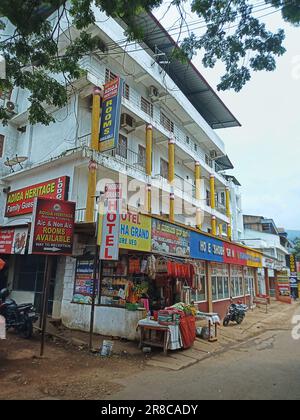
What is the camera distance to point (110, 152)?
14.1 meters

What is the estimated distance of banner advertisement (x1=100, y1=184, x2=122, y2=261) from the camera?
25.6 feet

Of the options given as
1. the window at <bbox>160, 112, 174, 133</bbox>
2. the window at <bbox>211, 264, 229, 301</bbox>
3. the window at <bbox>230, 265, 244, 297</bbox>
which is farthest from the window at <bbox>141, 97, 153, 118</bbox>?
the window at <bbox>230, 265, 244, 297</bbox>

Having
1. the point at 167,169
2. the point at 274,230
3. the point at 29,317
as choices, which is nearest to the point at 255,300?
the point at 167,169

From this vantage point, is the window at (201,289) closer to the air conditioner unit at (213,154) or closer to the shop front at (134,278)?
the shop front at (134,278)

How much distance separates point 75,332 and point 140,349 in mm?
2411

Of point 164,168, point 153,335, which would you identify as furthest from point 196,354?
point 164,168

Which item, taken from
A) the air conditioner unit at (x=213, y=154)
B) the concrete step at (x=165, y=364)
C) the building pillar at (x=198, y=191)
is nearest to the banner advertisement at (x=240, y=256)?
the building pillar at (x=198, y=191)

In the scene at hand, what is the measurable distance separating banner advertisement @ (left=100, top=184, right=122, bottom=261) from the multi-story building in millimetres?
1022

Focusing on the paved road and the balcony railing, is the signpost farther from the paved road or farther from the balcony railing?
the balcony railing

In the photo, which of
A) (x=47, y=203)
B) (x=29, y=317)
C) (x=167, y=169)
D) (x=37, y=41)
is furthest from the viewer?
(x=167, y=169)

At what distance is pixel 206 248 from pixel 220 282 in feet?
11.6

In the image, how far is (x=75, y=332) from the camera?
953 cm

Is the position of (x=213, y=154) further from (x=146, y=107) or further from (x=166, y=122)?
(x=146, y=107)

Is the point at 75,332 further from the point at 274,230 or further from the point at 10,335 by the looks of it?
the point at 274,230
